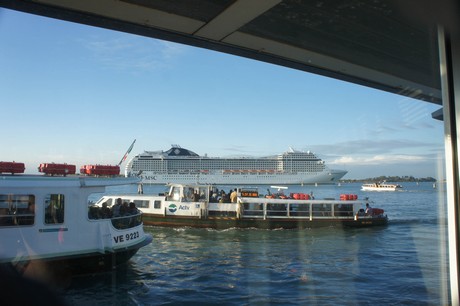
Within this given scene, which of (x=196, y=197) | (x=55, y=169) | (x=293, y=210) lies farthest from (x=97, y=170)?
(x=293, y=210)

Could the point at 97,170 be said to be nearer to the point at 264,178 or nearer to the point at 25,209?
the point at 25,209

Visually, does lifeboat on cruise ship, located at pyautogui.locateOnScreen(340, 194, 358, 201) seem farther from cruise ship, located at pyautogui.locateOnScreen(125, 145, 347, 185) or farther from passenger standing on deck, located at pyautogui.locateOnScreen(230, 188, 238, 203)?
passenger standing on deck, located at pyautogui.locateOnScreen(230, 188, 238, 203)

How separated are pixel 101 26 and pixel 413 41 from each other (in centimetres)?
193

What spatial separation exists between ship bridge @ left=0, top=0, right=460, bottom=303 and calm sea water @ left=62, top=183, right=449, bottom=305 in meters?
0.58

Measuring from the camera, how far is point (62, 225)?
7.12m

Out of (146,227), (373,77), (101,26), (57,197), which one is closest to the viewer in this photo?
(101,26)

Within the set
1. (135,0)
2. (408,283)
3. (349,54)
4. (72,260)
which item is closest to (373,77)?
(349,54)

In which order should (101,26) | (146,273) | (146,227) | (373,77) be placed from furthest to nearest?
(146,227) → (146,273) → (373,77) → (101,26)

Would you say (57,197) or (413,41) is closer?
(413,41)

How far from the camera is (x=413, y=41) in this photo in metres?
2.44

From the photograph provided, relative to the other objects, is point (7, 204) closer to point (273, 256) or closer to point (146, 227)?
point (273, 256)

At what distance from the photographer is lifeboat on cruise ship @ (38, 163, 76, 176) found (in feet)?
23.7

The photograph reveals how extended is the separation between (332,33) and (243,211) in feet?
50.9

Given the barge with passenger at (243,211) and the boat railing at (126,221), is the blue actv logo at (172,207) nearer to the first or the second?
the barge with passenger at (243,211)
